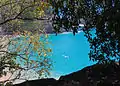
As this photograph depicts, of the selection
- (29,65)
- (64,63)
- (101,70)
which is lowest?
(64,63)

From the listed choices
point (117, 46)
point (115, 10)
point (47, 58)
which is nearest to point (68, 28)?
point (117, 46)

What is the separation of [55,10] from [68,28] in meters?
0.28

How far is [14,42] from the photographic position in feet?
21.7

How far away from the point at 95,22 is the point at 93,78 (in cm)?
154

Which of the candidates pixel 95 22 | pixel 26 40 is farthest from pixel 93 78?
pixel 26 40

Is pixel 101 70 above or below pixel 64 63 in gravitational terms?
above

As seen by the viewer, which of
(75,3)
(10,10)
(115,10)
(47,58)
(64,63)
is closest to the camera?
(115,10)

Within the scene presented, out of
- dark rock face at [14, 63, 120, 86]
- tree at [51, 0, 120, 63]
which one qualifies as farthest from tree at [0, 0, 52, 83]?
tree at [51, 0, 120, 63]

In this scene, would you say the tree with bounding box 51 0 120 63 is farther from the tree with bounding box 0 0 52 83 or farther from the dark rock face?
the tree with bounding box 0 0 52 83

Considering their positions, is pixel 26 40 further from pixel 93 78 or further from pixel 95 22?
pixel 95 22

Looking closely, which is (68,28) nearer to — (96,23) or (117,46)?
(96,23)

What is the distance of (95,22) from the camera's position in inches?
114

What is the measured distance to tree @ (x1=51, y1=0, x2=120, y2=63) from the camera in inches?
101

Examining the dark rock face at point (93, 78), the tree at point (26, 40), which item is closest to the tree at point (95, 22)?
the dark rock face at point (93, 78)
